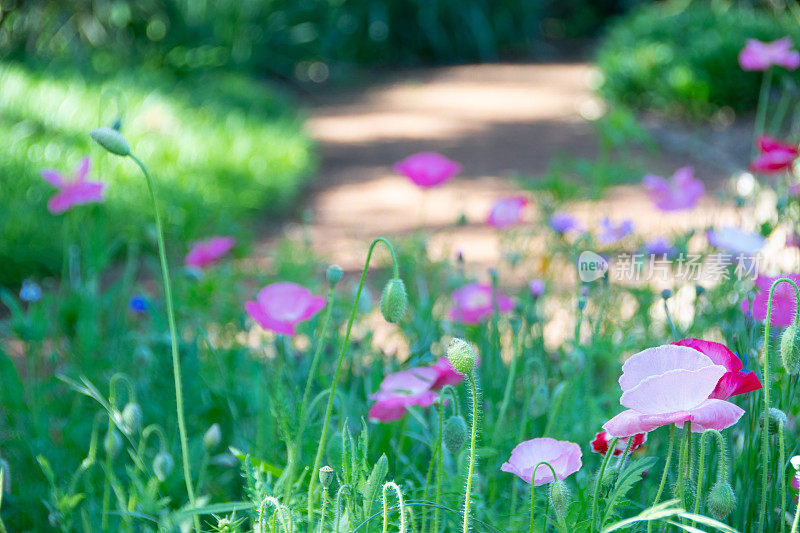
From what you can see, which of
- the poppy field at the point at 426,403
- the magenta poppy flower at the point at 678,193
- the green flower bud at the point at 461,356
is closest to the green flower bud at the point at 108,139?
the poppy field at the point at 426,403

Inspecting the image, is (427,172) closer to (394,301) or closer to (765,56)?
(765,56)

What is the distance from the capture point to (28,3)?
6.47 metres

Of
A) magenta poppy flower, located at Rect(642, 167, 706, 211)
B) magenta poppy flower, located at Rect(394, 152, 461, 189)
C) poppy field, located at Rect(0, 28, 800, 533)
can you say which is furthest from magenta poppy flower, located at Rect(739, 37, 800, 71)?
magenta poppy flower, located at Rect(394, 152, 461, 189)

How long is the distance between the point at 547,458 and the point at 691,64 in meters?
5.31

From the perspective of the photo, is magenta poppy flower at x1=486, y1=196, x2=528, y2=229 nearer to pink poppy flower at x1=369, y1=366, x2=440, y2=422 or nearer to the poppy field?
the poppy field

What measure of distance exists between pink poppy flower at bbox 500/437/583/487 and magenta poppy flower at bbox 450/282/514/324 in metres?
0.73

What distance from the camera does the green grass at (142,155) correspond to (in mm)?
3178

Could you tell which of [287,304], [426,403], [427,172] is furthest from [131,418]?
[427,172]

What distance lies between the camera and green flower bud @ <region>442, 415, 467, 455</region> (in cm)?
92

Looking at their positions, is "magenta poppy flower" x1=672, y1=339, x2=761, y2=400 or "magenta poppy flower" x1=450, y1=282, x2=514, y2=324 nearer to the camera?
"magenta poppy flower" x1=672, y1=339, x2=761, y2=400

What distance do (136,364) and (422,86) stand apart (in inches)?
244

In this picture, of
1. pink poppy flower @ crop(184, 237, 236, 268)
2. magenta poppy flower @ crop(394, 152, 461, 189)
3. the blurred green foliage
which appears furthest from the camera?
the blurred green foliage

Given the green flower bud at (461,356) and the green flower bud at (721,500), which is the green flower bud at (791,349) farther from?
the green flower bud at (461,356)

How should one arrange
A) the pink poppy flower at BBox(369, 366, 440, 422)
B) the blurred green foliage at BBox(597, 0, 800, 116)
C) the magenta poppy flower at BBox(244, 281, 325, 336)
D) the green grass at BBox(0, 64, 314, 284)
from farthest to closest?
the blurred green foliage at BBox(597, 0, 800, 116), the green grass at BBox(0, 64, 314, 284), the magenta poppy flower at BBox(244, 281, 325, 336), the pink poppy flower at BBox(369, 366, 440, 422)
